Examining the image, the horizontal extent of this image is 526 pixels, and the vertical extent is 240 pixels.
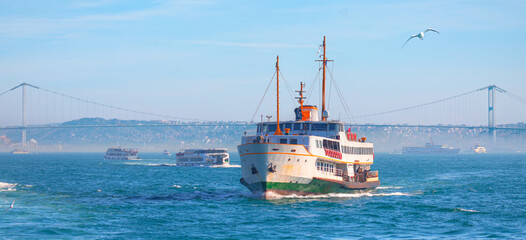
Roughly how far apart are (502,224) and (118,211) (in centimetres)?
2657

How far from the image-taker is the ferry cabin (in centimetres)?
5081

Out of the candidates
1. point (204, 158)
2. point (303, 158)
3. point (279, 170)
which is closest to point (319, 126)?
point (303, 158)

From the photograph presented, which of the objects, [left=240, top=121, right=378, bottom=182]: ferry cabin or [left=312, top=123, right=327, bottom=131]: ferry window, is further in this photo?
[left=312, top=123, right=327, bottom=131]: ferry window

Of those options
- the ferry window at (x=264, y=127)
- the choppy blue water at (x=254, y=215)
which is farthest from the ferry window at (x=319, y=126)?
the choppy blue water at (x=254, y=215)

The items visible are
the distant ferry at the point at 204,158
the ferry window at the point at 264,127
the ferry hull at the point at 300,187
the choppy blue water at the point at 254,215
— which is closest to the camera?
the choppy blue water at the point at 254,215

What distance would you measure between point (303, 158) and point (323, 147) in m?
3.82

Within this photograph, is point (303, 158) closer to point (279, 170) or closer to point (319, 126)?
point (279, 170)

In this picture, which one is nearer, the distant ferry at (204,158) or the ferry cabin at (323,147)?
the ferry cabin at (323,147)

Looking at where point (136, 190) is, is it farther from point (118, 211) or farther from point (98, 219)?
point (98, 219)

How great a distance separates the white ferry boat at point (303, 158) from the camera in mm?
49812

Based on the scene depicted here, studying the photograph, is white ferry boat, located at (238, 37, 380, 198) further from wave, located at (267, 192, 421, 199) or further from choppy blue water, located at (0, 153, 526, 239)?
choppy blue water, located at (0, 153, 526, 239)

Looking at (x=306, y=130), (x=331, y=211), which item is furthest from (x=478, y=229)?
(x=306, y=130)

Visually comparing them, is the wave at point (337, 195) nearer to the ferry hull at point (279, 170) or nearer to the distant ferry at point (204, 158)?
the ferry hull at point (279, 170)

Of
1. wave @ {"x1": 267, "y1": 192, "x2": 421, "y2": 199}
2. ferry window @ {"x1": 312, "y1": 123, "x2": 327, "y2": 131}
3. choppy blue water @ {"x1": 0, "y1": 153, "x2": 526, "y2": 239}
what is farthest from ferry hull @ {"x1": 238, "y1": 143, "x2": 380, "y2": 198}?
ferry window @ {"x1": 312, "y1": 123, "x2": 327, "y2": 131}
